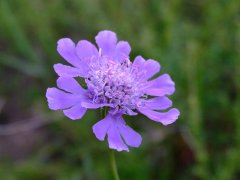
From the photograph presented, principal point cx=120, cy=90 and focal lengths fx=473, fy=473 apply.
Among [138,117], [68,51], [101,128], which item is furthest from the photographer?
[138,117]

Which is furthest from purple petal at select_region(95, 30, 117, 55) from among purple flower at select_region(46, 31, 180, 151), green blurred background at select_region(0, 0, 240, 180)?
green blurred background at select_region(0, 0, 240, 180)

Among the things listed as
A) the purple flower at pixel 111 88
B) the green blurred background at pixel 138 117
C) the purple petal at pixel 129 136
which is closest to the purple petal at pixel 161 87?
Result: the purple flower at pixel 111 88

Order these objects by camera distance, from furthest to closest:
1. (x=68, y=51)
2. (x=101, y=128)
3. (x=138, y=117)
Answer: (x=138, y=117) < (x=68, y=51) < (x=101, y=128)

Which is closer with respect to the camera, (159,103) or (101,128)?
(101,128)

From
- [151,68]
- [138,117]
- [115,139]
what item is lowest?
[115,139]

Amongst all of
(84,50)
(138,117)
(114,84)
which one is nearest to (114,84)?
(114,84)

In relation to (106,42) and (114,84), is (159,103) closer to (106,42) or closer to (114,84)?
(114,84)

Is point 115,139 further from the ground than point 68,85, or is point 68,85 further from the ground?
point 68,85
